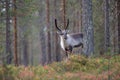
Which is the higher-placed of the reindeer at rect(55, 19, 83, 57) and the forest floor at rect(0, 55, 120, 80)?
the reindeer at rect(55, 19, 83, 57)

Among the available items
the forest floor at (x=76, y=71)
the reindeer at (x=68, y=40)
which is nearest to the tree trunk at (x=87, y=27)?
the reindeer at (x=68, y=40)

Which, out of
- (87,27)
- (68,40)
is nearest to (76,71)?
(87,27)

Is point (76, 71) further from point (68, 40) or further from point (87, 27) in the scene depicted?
point (68, 40)

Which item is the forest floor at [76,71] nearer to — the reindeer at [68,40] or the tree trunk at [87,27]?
the tree trunk at [87,27]

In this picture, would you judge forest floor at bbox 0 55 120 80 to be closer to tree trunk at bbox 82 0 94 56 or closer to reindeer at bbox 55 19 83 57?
tree trunk at bbox 82 0 94 56

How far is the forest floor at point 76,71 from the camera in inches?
461

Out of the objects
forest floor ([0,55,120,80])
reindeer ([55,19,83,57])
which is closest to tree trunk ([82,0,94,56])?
reindeer ([55,19,83,57])

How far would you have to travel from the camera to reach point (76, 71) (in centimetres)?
1368

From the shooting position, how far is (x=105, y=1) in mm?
20688

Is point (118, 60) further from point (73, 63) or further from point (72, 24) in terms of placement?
point (72, 24)

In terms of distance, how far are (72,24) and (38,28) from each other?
546 inches

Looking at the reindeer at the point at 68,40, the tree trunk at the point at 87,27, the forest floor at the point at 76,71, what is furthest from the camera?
the reindeer at the point at 68,40

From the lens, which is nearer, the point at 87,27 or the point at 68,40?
the point at 87,27

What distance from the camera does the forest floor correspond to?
38.4 ft
